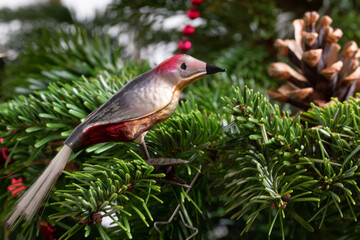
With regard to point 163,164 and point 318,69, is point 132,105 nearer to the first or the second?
point 163,164

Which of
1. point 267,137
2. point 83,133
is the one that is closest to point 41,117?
point 83,133

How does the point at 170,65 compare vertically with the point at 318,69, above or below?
above

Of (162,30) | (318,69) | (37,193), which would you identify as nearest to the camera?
(37,193)

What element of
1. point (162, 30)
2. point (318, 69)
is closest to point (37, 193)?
point (318, 69)

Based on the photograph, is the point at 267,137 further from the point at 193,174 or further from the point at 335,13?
the point at 335,13

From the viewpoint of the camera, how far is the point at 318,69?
350mm

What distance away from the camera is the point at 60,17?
685mm

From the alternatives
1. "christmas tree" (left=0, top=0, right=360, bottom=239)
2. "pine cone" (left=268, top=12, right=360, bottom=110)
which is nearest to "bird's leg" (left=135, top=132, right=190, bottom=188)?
"christmas tree" (left=0, top=0, right=360, bottom=239)

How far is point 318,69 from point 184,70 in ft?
0.51

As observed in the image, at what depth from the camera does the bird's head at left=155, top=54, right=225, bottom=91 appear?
264mm

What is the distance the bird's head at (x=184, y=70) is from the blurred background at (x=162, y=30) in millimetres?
170

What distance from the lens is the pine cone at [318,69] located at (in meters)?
0.34

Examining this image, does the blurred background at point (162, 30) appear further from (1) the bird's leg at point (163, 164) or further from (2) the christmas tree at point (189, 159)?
(1) the bird's leg at point (163, 164)

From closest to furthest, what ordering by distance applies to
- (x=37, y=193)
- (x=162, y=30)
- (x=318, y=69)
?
(x=37, y=193) → (x=318, y=69) → (x=162, y=30)
